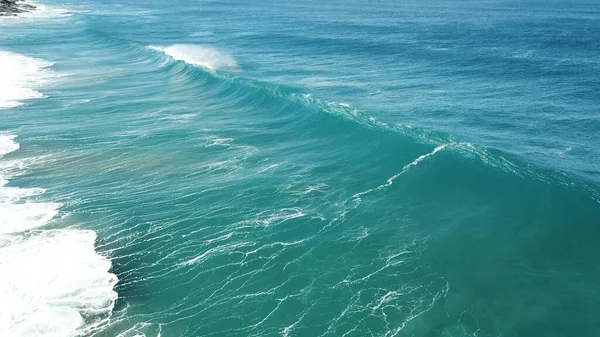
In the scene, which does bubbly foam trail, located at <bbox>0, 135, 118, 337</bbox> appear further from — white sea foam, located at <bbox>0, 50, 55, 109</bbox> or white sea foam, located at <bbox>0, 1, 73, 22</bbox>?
white sea foam, located at <bbox>0, 1, 73, 22</bbox>

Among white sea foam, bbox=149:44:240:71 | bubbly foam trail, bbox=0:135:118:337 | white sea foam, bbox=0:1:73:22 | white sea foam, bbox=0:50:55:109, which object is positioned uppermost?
white sea foam, bbox=0:1:73:22

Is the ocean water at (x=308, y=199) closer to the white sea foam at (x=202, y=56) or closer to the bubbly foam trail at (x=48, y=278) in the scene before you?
the bubbly foam trail at (x=48, y=278)

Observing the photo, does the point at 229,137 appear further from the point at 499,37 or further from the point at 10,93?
the point at 499,37

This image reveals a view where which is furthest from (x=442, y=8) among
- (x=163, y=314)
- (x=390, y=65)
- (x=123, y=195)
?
(x=163, y=314)

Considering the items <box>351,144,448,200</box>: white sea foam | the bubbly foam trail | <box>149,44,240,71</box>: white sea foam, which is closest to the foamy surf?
<box>149,44,240,71</box>: white sea foam

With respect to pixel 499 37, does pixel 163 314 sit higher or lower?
lower
